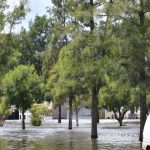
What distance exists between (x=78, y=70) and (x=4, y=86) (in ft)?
65.4

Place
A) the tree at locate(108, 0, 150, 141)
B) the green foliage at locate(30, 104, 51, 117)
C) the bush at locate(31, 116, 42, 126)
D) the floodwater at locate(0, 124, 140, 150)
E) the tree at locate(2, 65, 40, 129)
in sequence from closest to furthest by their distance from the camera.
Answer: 1. the floodwater at locate(0, 124, 140, 150)
2. the tree at locate(108, 0, 150, 141)
3. the tree at locate(2, 65, 40, 129)
4. the green foliage at locate(30, 104, 51, 117)
5. the bush at locate(31, 116, 42, 126)

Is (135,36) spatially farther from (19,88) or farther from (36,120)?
(36,120)

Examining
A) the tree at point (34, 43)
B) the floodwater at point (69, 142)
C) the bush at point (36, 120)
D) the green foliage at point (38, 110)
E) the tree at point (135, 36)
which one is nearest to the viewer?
the floodwater at point (69, 142)

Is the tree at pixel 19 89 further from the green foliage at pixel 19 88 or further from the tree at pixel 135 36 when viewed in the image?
the tree at pixel 135 36

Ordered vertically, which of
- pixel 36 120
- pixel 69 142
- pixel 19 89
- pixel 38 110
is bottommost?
pixel 69 142

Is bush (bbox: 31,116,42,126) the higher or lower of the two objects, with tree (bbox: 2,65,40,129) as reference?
lower

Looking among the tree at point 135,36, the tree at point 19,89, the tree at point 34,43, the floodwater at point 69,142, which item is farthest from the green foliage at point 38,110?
the tree at point 34,43

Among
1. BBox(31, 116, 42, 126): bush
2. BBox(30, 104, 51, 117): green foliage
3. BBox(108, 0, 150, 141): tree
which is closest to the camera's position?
BBox(108, 0, 150, 141): tree

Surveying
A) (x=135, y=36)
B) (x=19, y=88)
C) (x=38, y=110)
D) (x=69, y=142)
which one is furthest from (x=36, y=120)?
(x=135, y=36)

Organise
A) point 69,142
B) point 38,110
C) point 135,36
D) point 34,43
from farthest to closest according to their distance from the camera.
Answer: point 34,43 → point 38,110 → point 69,142 → point 135,36

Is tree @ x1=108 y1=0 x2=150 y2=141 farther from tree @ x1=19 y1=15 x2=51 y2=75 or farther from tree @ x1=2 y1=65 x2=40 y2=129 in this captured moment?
tree @ x1=19 y1=15 x2=51 y2=75

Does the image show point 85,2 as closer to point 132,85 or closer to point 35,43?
point 132,85

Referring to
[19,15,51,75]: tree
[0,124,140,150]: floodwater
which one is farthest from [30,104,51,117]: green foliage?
Answer: [19,15,51,75]: tree

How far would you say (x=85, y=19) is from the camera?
100 feet
